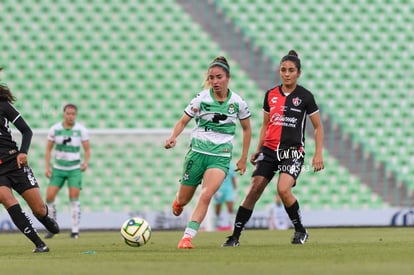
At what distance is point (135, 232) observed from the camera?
10.5 m

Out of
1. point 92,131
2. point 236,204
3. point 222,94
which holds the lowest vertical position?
point 236,204

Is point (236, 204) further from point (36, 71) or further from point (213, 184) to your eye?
point (213, 184)

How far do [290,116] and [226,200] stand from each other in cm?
884

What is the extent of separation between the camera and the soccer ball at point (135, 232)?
10.5m

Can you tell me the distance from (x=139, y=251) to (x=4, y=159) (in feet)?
5.53

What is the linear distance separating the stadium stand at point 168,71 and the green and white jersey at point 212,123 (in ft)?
30.7

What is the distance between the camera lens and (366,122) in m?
22.2

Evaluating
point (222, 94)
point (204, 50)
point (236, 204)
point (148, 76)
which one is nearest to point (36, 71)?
point (148, 76)

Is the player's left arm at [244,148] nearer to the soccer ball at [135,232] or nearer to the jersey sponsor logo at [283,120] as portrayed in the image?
the jersey sponsor logo at [283,120]

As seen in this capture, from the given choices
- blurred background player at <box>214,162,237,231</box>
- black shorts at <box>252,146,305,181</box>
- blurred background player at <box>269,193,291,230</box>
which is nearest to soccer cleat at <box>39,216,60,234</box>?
black shorts at <box>252,146,305,181</box>

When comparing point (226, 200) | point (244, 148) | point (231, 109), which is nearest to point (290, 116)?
point (244, 148)

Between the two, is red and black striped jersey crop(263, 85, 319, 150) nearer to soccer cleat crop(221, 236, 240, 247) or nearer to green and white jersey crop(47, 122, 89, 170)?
soccer cleat crop(221, 236, 240, 247)

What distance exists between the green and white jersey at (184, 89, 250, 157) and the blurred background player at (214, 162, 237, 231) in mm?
8887

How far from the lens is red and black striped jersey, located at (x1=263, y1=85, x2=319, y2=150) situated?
423 inches
